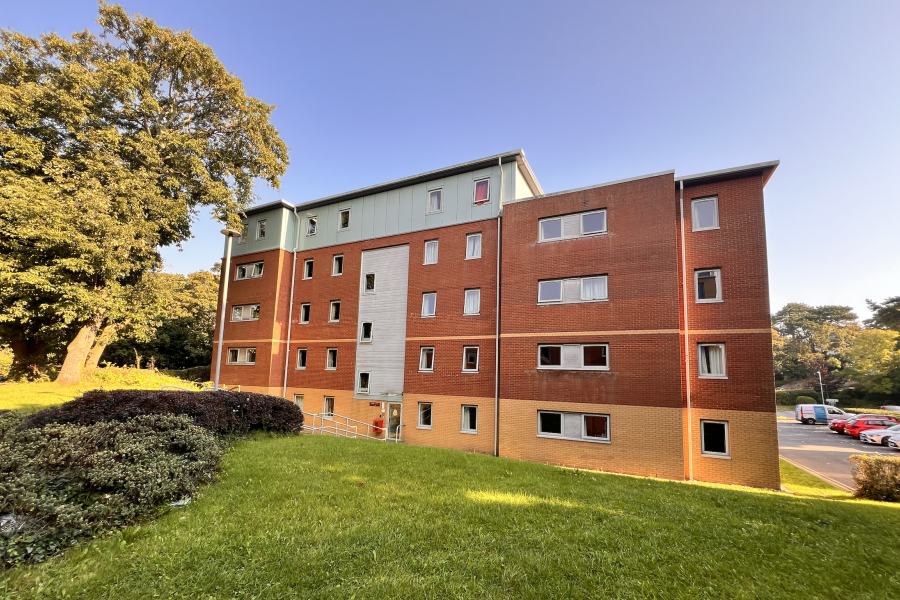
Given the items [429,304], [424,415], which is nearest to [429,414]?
[424,415]

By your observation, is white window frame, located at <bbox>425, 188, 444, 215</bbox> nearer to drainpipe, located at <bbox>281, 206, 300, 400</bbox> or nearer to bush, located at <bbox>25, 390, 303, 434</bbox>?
drainpipe, located at <bbox>281, 206, 300, 400</bbox>

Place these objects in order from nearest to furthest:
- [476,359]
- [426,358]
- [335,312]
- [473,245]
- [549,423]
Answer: [549,423]
[476,359]
[473,245]
[426,358]
[335,312]

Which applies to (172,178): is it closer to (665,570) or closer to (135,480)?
(135,480)

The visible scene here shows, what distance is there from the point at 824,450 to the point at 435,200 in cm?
2799

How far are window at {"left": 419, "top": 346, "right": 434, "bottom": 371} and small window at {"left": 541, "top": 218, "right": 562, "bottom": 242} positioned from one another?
742 cm

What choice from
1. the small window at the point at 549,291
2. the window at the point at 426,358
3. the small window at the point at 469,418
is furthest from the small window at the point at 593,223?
the small window at the point at 469,418

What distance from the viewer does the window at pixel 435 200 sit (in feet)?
65.5

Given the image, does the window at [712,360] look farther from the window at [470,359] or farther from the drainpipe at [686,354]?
the window at [470,359]

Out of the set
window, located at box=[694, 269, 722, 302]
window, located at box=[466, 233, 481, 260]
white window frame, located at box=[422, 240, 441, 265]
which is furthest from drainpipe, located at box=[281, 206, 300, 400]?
window, located at box=[694, 269, 722, 302]

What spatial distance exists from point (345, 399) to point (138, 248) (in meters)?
12.2

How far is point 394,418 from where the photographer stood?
19.3 meters

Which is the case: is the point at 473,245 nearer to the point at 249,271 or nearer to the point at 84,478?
the point at 249,271

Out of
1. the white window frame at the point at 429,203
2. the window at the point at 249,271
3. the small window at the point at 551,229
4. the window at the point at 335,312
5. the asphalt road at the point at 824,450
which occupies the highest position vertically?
the white window frame at the point at 429,203

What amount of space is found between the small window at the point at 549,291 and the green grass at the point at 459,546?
9414 millimetres
